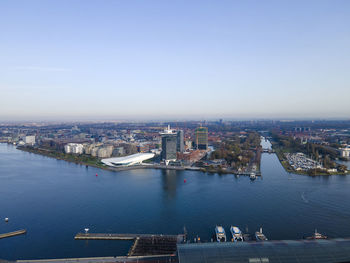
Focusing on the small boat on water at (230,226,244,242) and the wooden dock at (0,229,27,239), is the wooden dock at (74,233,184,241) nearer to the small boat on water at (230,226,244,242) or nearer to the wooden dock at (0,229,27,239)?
the small boat on water at (230,226,244,242)

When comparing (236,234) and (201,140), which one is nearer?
(236,234)

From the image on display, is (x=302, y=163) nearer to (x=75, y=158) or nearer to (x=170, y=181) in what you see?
(x=170, y=181)

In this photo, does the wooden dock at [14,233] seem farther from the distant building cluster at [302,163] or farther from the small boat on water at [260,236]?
the distant building cluster at [302,163]

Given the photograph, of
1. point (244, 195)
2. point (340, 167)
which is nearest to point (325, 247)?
point (244, 195)

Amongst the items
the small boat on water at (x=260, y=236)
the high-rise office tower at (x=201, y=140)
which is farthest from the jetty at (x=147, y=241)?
the high-rise office tower at (x=201, y=140)

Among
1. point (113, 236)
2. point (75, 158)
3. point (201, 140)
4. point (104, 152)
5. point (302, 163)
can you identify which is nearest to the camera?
point (113, 236)

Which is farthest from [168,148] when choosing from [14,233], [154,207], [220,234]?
[14,233]
